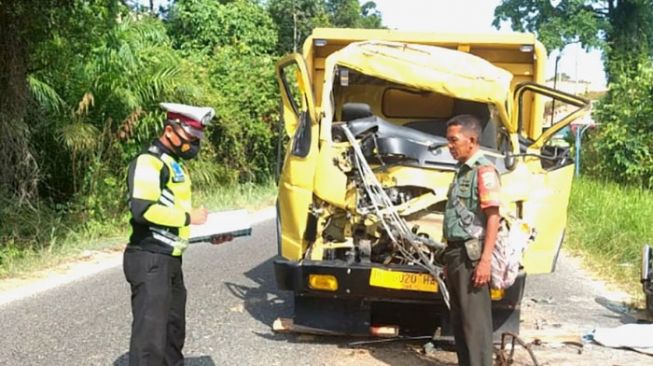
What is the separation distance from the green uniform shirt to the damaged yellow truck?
982 millimetres

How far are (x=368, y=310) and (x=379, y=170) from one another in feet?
3.69

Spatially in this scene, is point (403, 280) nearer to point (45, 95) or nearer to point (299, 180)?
point (299, 180)

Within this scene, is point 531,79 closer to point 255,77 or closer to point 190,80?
point 190,80

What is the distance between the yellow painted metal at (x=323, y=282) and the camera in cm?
590

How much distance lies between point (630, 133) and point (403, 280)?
14.3 metres

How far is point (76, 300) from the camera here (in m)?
7.79

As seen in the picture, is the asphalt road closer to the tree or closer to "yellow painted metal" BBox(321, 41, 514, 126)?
"yellow painted metal" BBox(321, 41, 514, 126)

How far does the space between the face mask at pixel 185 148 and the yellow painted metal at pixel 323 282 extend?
164 centimetres

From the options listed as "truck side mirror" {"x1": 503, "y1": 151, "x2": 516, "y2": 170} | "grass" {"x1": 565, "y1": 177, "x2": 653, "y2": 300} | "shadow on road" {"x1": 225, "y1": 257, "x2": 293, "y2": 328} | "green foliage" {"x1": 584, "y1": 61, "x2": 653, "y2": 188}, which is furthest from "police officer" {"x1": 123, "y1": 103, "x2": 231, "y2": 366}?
"green foliage" {"x1": 584, "y1": 61, "x2": 653, "y2": 188}

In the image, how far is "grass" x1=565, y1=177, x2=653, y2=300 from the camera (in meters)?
9.72

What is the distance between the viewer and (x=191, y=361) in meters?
5.77

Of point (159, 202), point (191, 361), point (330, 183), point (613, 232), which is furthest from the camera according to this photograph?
point (613, 232)

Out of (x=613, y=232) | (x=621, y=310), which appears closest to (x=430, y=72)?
(x=621, y=310)

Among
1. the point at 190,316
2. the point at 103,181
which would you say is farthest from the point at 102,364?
the point at 103,181
